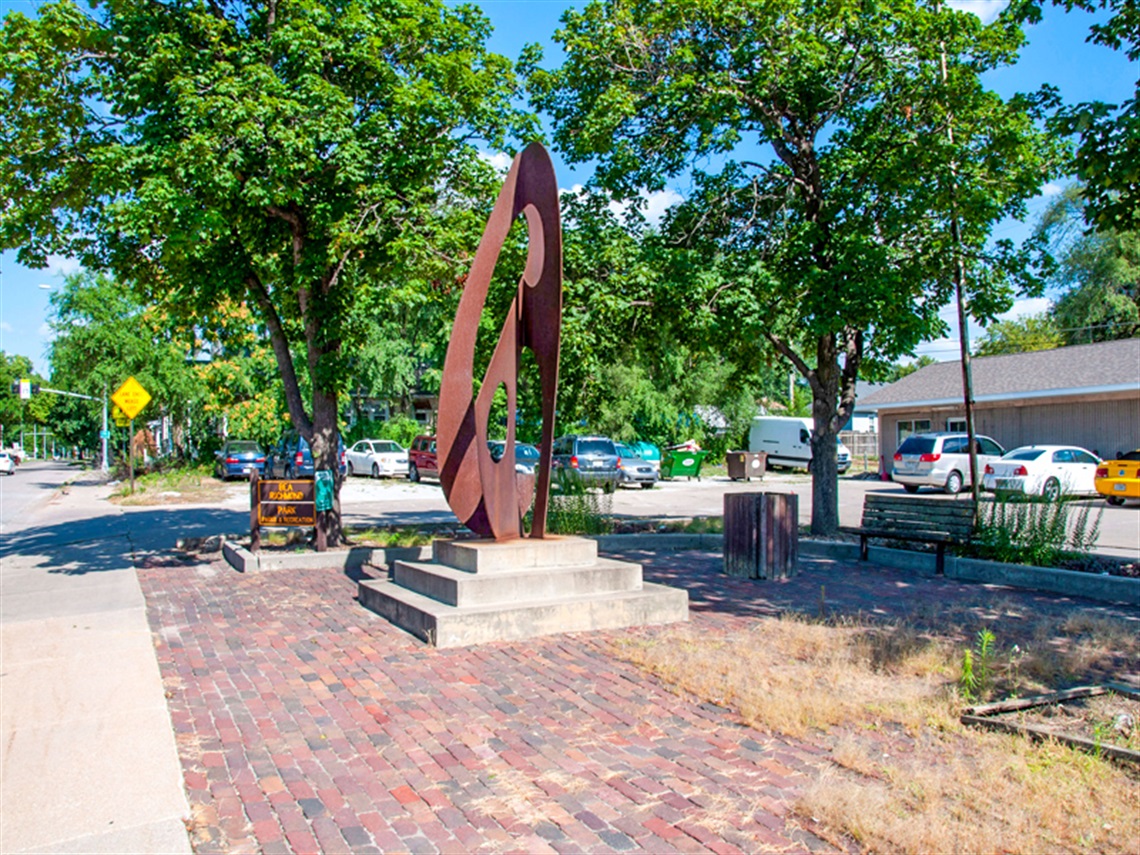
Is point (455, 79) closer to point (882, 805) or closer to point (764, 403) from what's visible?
point (882, 805)

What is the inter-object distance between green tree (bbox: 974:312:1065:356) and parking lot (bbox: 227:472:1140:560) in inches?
1162

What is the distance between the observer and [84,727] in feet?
17.9

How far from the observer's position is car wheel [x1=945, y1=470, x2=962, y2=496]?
2673 centimetres

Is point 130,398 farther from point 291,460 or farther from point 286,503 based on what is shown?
point 286,503

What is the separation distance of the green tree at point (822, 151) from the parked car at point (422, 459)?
19.5 meters

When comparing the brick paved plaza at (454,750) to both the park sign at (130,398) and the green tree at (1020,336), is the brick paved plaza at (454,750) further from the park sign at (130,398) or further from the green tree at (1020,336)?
the green tree at (1020,336)

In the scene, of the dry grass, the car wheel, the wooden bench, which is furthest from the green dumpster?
the dry grass

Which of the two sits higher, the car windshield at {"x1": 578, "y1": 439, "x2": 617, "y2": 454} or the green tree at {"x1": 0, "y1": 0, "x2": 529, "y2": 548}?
the green tree at {"x1": 0, "y1": 0, "x2": 529, "y2": 548}

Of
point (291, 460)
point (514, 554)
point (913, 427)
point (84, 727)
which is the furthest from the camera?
point (913, 427)

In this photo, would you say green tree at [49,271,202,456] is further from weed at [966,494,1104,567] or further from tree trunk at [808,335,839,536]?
weed at [966,494,1104,567]

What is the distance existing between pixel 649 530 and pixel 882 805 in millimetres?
10969

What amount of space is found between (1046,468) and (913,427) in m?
12.1

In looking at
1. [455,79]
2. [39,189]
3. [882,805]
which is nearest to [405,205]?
[455,79]

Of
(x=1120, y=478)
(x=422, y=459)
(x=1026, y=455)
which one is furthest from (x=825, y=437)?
(x=422, y=459)
